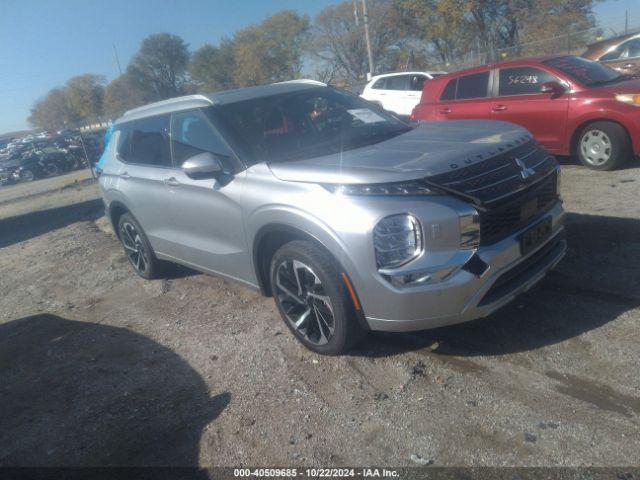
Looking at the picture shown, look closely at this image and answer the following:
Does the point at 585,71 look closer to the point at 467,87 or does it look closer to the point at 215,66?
the point at 467,87

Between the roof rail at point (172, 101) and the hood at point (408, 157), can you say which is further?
the roof rail at point (172, 101)

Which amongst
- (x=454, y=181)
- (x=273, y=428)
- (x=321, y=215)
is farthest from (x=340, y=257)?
(x=273, y=428)

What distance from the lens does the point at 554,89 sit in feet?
24.5

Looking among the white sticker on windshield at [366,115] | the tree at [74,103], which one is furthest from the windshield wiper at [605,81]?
the tree at [74,103]

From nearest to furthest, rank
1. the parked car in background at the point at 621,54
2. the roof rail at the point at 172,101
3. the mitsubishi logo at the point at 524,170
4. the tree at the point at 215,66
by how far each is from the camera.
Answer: the mitsubishi logo at the point at 524,170 < the roof rail at the point at 172,101 < the parked car in background at the point at 621,54 < the tree at the point at 215,66

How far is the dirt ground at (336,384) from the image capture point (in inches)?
107

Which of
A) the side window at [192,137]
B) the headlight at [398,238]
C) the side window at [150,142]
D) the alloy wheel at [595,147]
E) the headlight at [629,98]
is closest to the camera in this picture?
the headlight at [398,238]

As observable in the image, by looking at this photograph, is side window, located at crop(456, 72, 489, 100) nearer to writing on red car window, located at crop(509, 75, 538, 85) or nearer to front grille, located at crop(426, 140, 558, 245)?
writing on red car window, located at crop(509, 75, 538, 85)

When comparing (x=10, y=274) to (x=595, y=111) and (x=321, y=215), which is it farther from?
(x=595, y=111)

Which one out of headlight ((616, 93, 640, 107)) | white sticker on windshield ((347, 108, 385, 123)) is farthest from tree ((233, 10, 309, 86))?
white sticker on windshield ((347, 108, 385, 123))

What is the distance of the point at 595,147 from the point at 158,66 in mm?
58865

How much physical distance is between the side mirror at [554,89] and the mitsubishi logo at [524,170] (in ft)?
15.5

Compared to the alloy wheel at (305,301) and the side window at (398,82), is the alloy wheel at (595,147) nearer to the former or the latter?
the alloy wheel at (305,301)

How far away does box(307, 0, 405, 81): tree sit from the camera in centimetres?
4331
